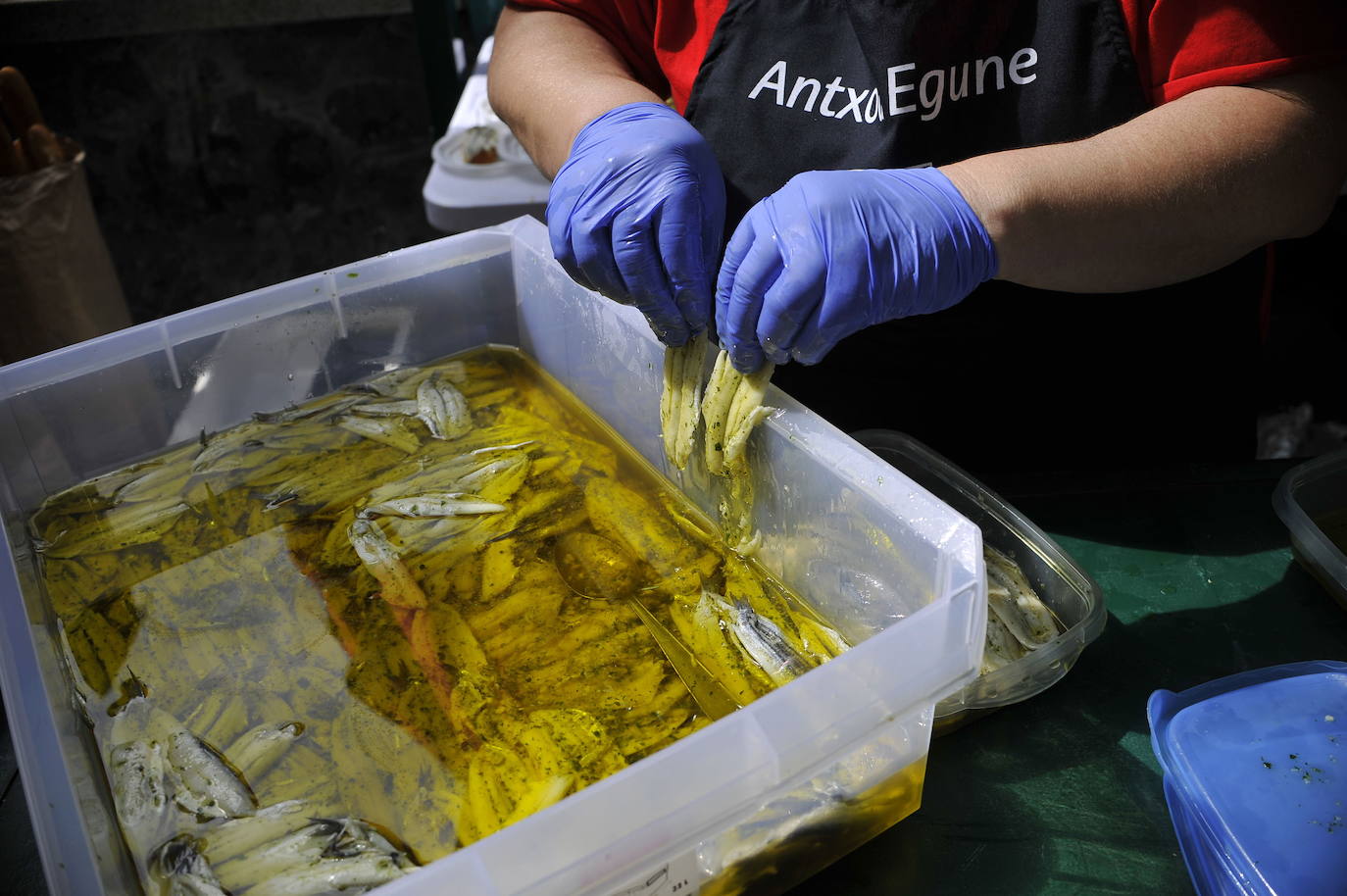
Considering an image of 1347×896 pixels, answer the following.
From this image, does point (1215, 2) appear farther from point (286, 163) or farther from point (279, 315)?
point (286, 163)

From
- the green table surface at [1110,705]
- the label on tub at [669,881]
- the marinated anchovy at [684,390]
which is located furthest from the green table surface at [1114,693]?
the marinated anchovy at [684,390]

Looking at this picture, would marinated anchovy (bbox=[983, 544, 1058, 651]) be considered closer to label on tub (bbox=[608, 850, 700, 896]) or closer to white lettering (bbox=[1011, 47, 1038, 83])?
label on tub (bbox=[608, 850, 700, 896])

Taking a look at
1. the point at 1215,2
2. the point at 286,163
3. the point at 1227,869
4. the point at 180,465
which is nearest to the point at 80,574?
the point at 180,465

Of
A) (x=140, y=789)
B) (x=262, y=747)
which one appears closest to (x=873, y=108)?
(x=262, y=747)

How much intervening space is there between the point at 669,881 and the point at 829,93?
4.12ft

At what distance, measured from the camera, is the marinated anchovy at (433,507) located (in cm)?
157

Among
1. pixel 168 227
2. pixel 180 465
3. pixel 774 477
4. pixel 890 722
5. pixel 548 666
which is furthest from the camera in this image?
pixel 168 227

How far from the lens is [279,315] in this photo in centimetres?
178

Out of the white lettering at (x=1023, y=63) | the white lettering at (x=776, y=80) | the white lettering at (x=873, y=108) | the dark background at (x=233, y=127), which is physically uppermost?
the white lettering at (x=1023, y=63)

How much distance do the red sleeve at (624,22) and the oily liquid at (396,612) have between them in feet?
2.52

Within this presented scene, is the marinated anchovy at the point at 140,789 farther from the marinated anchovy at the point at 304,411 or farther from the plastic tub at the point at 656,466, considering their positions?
the marinated anchovy at the point at 304,411

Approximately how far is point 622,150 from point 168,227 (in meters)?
3.96

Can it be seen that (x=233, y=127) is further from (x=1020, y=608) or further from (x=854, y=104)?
(x=1020, y=608)

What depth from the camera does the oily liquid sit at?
1.17 m
